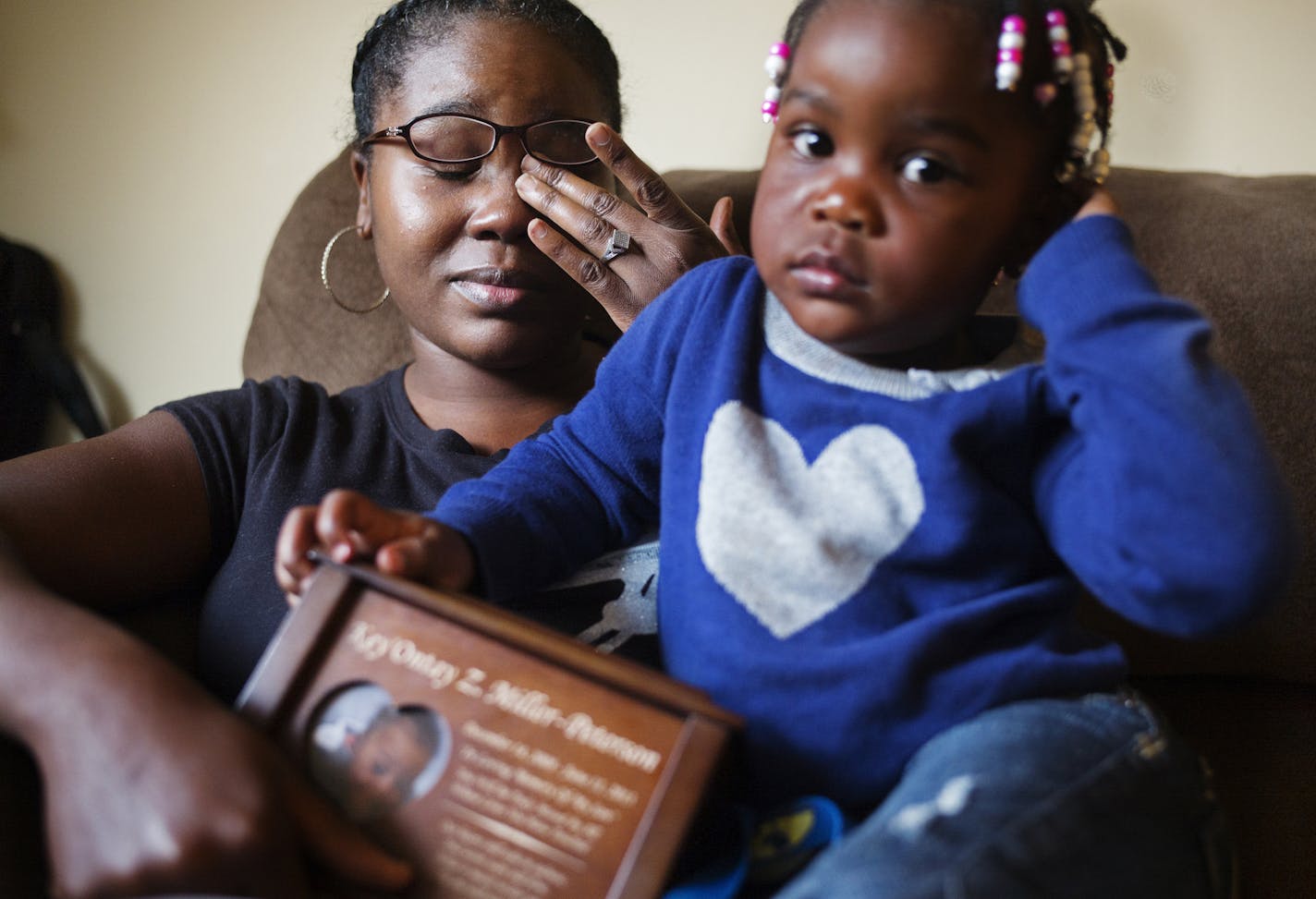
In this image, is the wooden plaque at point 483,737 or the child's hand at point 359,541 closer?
the wooden plaque at point 483,737

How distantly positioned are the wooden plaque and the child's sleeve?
307 mm

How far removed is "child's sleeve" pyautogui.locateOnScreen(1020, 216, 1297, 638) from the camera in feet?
2.19

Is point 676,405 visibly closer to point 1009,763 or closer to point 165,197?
point 1009,763

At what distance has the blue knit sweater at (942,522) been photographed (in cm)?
68

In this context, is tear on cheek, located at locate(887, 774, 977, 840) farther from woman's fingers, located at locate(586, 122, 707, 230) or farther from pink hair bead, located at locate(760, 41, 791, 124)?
woman's fingers, located at locate(586, 122, 707, 230)

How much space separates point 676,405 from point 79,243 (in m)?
1.80

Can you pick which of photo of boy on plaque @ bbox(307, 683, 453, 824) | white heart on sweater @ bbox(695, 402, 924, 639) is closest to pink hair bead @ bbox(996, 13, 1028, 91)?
white heart on sweater @ bbox(695, 402, 924, 639)

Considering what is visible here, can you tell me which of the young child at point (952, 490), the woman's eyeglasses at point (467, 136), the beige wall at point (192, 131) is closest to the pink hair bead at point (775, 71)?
the young child at point (952, 490)

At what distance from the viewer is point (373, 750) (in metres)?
0.67

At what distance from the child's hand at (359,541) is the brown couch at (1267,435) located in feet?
2.69

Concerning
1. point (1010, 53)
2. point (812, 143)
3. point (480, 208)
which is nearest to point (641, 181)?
point (480, 208)

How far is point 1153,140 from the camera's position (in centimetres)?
169

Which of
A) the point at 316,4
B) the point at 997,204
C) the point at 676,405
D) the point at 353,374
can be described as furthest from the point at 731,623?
the point at 316,4

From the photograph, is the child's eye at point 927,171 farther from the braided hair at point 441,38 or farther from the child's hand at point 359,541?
the braided hair at point 441,38
